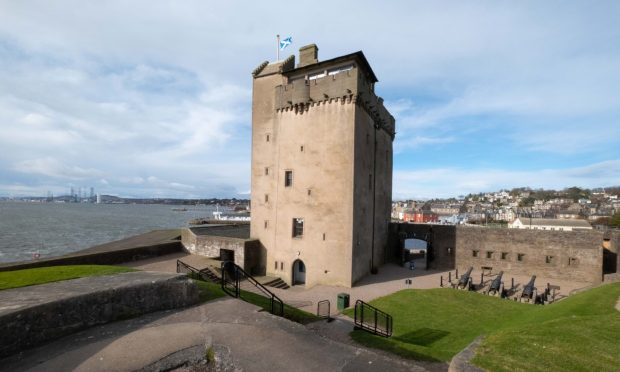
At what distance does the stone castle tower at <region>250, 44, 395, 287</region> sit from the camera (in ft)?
71.1

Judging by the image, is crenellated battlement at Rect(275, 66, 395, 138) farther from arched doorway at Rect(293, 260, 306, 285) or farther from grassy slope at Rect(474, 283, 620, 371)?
grassy slope at Rect(474, 283, 620, 371)

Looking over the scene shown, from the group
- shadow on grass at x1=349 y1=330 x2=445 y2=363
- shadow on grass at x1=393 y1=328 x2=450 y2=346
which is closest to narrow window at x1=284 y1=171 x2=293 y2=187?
shadow on grass at x1=393 y1=328 x2=450 y2=346

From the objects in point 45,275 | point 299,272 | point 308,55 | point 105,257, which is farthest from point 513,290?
point 105,257

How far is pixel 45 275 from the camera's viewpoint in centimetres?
905

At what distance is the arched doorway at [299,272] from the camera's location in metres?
23.3

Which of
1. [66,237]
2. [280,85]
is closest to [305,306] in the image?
[280,85]

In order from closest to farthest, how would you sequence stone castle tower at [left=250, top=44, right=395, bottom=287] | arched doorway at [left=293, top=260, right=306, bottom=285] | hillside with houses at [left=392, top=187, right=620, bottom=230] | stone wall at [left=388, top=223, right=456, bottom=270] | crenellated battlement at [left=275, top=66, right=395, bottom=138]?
1. crenellated battlement at [left=275, top=66, right=395, bottom=138]
2. stone castle tower at [left=250, top=44, right=395, bottom=287]
3. arched doorway at [left=293, top=260, right=306, bottom=285]
4. stone wall at [left=388, top=223, right=456, bottom=270]
5. hillside with houses at [left=392, top=187, right=620, bottom=230]

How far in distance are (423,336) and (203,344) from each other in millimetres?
9562

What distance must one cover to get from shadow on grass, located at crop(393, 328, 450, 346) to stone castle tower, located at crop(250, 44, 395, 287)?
8.00 m

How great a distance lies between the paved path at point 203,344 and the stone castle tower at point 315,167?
554 inches

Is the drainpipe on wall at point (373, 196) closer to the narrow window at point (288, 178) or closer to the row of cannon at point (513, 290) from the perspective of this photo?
the row of cannon at point (513, 290)

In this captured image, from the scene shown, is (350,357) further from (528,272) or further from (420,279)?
(528,272)

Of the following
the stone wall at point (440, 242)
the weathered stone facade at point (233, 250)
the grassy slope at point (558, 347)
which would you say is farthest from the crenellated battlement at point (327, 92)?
the grassy slope at point (558, 347)

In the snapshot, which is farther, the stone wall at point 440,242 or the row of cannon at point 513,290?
the stone wall at point 440,242
